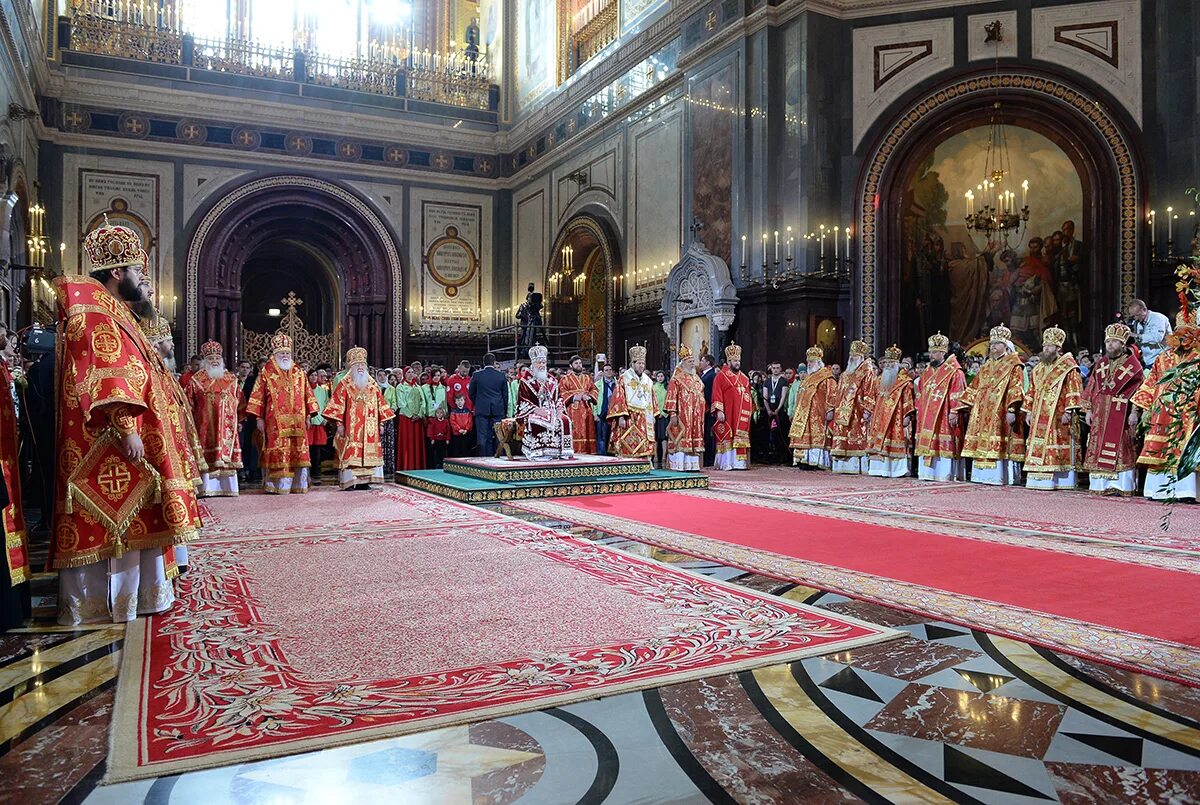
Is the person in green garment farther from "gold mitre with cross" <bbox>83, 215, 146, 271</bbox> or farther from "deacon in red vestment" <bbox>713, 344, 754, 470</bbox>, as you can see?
"gold mitre with cross" <bbox>83, 215, 146, 271</bbox>

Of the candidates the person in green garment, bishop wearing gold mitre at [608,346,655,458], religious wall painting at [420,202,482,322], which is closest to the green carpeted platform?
bishop wearing gold mitre at [608,346,655,458]

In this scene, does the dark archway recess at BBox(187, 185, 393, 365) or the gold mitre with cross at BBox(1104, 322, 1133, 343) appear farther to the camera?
the dark archway recess at BBox(187, 185, 393, 365)

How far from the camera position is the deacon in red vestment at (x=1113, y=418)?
9.00 m

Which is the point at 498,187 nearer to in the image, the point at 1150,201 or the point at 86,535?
the point at 1150,201

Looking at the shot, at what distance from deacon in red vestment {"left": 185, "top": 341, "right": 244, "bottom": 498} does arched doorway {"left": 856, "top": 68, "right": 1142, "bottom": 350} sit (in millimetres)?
9648

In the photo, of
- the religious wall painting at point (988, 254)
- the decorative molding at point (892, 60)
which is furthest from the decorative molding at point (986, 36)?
the religious wall painting at point (988, 254)

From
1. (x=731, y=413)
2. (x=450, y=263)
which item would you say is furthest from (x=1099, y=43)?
(x=450, y=263)

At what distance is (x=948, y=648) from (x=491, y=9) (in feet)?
80.3

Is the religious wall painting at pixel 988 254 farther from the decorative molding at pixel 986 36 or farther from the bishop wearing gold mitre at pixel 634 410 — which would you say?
the bishop wearing gold mitre at pixel 634 410

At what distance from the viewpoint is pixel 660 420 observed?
14031mm

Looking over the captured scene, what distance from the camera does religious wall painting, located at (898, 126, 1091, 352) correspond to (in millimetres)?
13070

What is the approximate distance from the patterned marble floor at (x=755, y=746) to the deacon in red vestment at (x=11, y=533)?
0.54 m

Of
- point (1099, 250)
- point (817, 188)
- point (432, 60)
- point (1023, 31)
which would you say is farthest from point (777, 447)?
point (432, 60)

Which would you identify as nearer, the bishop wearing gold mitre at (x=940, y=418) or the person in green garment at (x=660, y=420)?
the bishop wearing gold mitre at (x=940, y=418)
